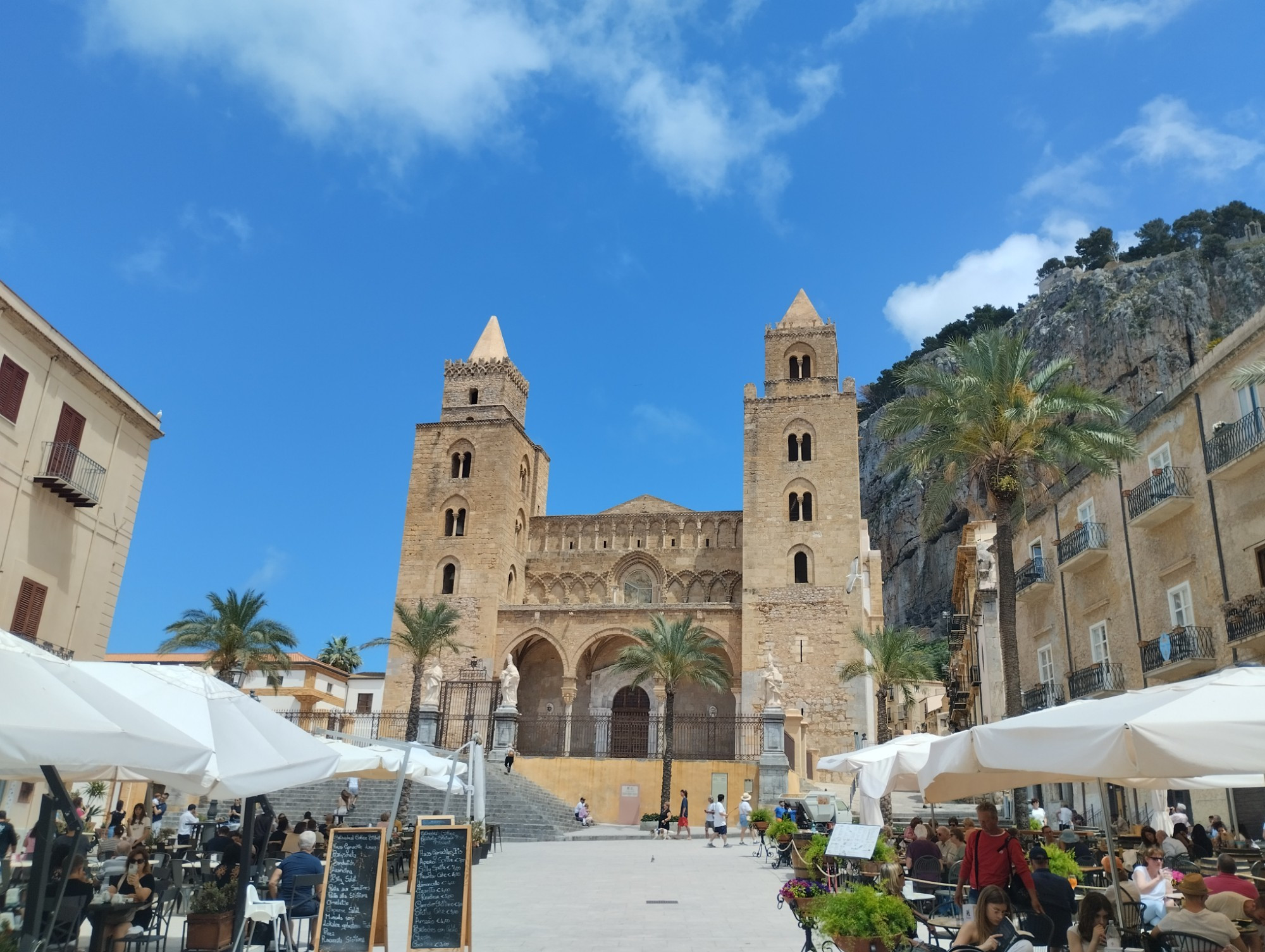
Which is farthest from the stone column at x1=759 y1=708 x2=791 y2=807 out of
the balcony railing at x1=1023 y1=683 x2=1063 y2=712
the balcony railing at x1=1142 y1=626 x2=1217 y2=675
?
the balcony railing at x1=1142 y1=626 x2=1217 y2=675

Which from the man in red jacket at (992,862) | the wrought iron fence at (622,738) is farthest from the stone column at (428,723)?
the man in red jacket at (992,862)

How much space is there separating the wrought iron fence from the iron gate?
156 cm

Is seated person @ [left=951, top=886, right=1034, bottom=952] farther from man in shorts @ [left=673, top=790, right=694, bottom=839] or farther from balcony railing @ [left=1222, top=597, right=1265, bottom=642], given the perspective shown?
man in shorts @ [left=673, top=790, right=694, bottom=839]

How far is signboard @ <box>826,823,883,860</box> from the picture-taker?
927 cm

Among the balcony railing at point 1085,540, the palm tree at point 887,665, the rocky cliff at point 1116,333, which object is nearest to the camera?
the balcony railing at point 1085,540

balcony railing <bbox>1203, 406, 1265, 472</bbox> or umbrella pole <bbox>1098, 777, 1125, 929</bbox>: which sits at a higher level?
balcony railing <bbox>1203, 406, 1265, 472</bbox>

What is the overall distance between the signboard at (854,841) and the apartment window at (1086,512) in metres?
14.9

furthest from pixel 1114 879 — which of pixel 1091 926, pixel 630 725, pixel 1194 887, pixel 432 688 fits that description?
pixel 630 725

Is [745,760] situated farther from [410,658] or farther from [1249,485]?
[1249,485]

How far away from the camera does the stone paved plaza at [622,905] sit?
8.80 meters

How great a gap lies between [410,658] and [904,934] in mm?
33760

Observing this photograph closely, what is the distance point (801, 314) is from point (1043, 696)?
24237 millimetres

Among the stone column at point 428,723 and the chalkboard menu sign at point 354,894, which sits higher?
the stone column at point 428,723

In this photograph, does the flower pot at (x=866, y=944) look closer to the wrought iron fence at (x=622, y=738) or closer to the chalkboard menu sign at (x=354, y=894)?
the chalkboard menu sign at (x=354, y=894)
